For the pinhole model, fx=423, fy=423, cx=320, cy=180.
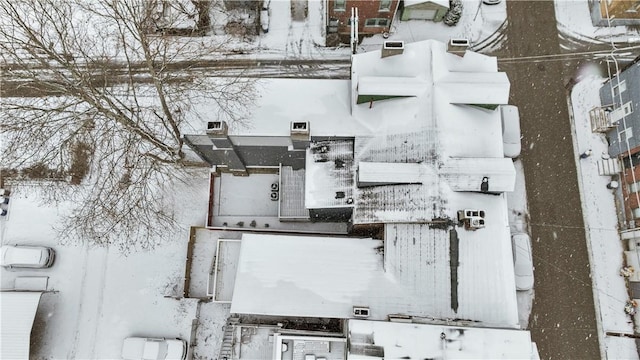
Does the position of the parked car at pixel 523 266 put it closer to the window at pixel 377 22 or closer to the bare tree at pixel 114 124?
the window at pixel 377 22

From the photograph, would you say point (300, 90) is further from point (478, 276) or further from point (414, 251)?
point (478, 276)

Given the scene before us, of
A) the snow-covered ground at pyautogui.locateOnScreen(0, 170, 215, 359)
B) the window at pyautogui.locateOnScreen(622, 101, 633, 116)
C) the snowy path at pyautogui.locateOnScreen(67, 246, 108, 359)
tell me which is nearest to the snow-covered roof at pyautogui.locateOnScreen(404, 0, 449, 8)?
the window at pyautogui.locateOnScreen(622, 101, 633, 116)

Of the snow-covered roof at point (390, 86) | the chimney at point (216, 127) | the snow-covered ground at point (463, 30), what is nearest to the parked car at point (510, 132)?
the snow-covered ground at point (463, 30)

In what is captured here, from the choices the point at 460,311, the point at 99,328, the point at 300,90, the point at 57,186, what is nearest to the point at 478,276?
the point at 460,311

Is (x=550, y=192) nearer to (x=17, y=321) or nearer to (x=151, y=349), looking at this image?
(x=151, y=349)

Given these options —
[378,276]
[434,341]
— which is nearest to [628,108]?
[378,276]
